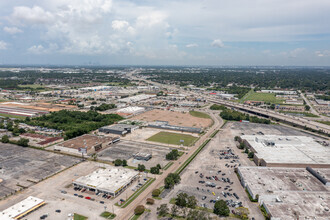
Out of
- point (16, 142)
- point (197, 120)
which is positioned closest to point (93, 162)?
point (16, 142)

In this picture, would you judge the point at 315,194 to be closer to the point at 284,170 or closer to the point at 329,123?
the point at 284,170

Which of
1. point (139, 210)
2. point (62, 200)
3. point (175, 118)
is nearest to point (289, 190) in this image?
point (139, 210)

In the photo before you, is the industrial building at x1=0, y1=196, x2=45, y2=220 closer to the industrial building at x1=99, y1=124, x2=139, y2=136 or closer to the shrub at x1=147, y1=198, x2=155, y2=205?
the shrub at x1=147, y1=198, x2=155, y2=205

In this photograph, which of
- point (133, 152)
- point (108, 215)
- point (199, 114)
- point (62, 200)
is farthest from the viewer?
point (199, 114)

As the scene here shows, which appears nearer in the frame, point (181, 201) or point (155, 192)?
point (181, 201)

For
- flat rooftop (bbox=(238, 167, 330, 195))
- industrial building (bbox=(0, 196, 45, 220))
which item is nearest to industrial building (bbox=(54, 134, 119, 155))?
industrial building (bbox=(0, 196, 45, 220))

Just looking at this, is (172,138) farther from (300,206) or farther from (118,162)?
(300,206)

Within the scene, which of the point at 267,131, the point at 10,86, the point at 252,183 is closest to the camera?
the point at 252,183
